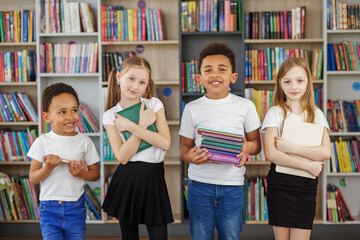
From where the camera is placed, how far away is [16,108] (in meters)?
3.39

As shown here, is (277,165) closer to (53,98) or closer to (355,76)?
(53,98)

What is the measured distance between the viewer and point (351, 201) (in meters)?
3.49

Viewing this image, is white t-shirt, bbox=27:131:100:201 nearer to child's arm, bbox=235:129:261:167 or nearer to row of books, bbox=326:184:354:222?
child's arm, bbox=235:129:261:167

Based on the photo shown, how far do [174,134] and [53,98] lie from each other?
1726 mm

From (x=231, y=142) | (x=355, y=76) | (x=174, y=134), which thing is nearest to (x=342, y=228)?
(x=355, y=76)

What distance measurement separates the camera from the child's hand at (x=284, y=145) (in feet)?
6.08

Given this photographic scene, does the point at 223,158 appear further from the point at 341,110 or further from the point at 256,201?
the point at 341,110

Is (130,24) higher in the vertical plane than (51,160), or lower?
higher

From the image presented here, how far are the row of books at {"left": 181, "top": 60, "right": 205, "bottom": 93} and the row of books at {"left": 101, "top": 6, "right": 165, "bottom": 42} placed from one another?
12.2 inches

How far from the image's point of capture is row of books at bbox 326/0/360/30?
321cm

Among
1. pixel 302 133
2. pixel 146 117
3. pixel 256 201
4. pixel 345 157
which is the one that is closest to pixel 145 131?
pixel 146 117

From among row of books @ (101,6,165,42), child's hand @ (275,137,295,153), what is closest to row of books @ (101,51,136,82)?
row of books @ (101,6,165,42)

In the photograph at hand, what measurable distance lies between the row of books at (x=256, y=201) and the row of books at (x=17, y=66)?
205cm

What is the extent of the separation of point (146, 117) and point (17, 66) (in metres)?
2.05
